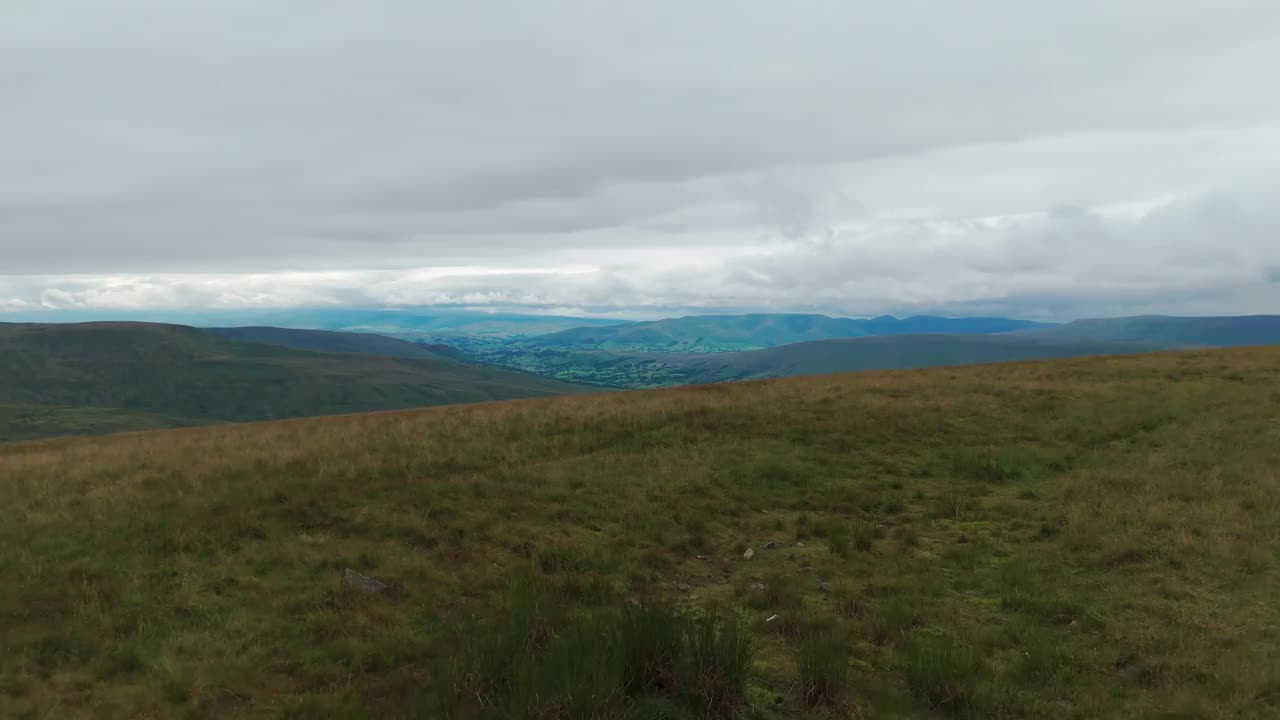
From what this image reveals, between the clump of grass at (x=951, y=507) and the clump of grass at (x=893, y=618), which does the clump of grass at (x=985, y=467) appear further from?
the clump of grass at (x=893, y=618)

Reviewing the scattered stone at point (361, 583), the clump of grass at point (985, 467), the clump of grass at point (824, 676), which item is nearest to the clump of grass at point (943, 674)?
the clump of grass at point (824, 676)

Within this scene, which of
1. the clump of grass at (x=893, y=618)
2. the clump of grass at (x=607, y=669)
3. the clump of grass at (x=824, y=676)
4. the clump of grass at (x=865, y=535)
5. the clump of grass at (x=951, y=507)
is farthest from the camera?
the clump of grass at (x=951, y=507)

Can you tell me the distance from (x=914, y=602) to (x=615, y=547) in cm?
533

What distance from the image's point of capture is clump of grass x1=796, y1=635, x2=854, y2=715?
7.26 m

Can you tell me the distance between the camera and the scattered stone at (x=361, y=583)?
10.6 m

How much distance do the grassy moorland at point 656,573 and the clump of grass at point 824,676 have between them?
0.03m

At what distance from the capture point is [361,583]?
35.2 feet

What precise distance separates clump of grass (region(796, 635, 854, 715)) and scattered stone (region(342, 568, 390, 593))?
6517 mm

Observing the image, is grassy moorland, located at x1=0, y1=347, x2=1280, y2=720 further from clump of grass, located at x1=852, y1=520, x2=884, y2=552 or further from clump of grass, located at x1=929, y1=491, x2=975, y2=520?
clump of grass, located at x1=929, y1=491, x2=975, y2=520

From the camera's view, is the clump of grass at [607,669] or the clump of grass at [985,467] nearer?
the clump of grass at [607,669]

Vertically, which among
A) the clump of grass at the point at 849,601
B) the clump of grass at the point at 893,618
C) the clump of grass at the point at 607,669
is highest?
the clump of grass at the point at 607,669

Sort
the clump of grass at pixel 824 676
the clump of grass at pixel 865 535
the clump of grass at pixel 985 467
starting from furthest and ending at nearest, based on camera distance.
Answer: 1. the clump of grass at pixel 985 467
2. the clump of grass at pixel 865 535
3. the clump of grass at pixel 824 676

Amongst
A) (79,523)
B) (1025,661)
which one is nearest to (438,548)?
(79,523)

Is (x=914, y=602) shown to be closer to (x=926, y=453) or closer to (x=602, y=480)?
(x=602, y=480)
